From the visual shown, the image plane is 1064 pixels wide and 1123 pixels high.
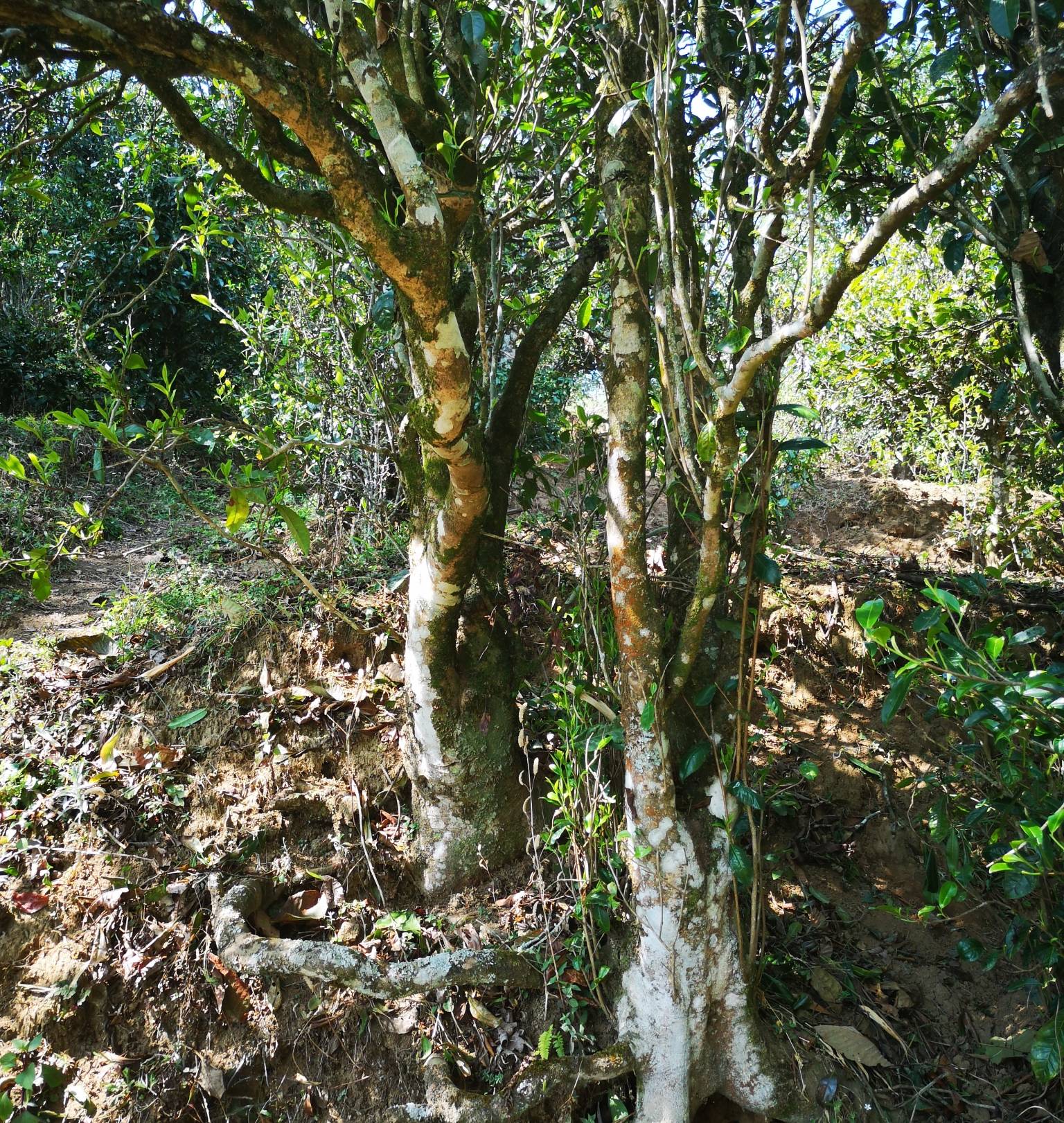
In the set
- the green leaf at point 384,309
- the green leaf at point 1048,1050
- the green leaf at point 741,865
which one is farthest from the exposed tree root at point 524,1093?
the green leaf at point 384,309

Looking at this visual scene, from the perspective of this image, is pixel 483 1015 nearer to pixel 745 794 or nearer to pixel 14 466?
pixel 745 794

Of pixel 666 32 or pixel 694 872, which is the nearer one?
pixel 666 32

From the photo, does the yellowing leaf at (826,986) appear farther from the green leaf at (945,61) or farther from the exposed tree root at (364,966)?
the green leaf at (945,61)

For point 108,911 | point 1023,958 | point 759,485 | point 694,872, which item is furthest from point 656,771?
point 108,911

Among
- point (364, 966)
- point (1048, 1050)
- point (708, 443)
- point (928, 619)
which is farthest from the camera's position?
point (364, 966)

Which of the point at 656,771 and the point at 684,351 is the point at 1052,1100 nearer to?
the point at 656,771

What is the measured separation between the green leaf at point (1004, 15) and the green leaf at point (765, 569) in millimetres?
1504

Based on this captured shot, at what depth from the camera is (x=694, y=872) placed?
247 centimetres

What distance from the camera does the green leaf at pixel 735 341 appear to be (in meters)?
2.12

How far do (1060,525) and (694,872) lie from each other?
10.4 ft

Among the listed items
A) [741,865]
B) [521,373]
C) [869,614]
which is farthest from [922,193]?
[741,865]

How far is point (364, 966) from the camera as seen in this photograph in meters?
2.57

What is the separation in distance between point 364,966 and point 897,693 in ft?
6.20

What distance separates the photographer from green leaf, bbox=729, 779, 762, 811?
2.39 meters
